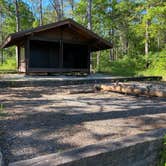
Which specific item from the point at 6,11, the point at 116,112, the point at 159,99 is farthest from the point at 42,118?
the point at 6,11

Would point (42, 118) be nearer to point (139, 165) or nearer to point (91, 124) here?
point (91, 124)

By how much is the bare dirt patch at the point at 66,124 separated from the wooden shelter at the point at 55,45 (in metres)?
7.18

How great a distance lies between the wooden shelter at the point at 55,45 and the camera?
38.4ft

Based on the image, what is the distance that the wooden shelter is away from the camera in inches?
461

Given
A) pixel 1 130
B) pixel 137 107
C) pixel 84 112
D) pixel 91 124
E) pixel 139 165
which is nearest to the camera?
pixel 139 165

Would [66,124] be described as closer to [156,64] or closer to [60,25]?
[60,25]

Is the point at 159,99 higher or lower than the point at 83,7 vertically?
lower

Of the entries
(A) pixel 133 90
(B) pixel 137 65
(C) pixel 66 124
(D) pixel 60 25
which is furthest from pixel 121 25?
(C) pixel 66 124

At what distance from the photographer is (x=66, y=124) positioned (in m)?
3.39

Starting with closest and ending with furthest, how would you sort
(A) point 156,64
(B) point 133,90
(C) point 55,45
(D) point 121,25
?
(B) point 133,90
(C) point 55,45
(A) point 156,64
(D) point 121,25

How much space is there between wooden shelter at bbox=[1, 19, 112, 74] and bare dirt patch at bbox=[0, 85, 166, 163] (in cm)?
718

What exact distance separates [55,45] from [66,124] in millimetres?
12200

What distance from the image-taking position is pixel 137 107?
4.74 metres

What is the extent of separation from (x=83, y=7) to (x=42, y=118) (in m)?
21.9
